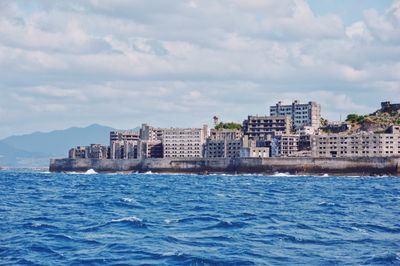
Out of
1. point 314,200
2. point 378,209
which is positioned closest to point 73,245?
point 378,209

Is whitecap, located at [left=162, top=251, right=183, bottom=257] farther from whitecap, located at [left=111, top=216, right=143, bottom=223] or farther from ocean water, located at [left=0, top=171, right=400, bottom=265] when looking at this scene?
whitecap, located at [left=111, top=216, right=143, bottom=223]

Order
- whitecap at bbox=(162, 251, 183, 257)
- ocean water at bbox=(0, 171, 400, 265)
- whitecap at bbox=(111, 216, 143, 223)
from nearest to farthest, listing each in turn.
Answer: ocean water at bbox=(0, 171, 400, 265) → whitecap at bbox=(162, 251, 183, 257) → whitecap at bbox=(111, 216, 143, 223)

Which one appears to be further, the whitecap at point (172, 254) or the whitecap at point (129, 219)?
the whitecap at point (129, 219)

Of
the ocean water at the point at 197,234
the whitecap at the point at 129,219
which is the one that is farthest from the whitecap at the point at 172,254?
the whitecap at the point at 129,219

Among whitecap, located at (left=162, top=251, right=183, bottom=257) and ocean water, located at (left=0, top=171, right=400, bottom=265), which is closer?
ocean water, located at (left=0, top=171, right=400, bottom=265)

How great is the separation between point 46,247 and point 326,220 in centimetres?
2111

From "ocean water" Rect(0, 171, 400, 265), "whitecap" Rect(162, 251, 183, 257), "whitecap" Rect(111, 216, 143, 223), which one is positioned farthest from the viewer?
"whitecap" Rect(111, 216, 143, 223)

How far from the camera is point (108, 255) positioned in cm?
3497

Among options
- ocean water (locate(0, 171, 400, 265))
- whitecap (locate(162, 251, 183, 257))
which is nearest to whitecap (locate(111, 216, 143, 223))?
ocean water (locate(0, 171, 400, 265))

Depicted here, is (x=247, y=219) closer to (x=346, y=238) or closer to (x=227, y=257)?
(x=346, y=238)

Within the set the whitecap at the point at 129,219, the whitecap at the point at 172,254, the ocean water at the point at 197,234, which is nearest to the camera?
the ocean water at the point at 197,234

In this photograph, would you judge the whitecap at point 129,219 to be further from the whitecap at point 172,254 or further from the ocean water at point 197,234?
the whitecap at point 172,254

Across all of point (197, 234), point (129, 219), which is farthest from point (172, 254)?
point (129, 219)

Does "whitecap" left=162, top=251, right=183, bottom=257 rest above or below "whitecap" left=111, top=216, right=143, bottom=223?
below
